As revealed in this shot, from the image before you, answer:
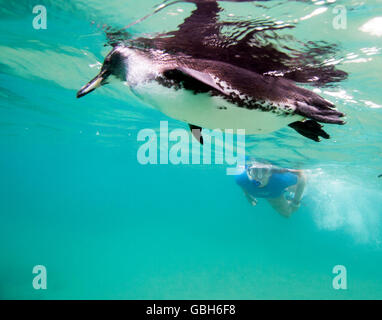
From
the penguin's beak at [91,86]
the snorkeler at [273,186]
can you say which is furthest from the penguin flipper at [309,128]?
the snorkeler at [273,186]

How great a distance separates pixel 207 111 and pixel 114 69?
1.51m

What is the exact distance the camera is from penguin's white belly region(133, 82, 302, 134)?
2.49 metres

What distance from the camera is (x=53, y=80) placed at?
12.0 meters

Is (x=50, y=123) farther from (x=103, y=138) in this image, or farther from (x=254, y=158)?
(x=254, y=158)

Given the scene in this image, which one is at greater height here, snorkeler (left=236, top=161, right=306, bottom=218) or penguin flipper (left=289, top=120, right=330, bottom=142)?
snorkeler (left=236, top=161, right=306, bottom=218)

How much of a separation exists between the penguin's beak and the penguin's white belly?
2.08 ft

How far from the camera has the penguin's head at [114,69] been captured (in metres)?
3.21

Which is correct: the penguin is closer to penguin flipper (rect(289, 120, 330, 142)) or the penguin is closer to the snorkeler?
penguin flipper (rect(289, 120, 330, 142))

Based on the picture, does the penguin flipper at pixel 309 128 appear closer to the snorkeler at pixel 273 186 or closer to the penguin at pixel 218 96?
the penguin at pixel 218 96

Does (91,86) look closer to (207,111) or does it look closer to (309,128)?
(207,111)

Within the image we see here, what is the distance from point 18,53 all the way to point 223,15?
878 cm

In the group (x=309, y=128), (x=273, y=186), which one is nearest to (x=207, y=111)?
(x=309, y=128)

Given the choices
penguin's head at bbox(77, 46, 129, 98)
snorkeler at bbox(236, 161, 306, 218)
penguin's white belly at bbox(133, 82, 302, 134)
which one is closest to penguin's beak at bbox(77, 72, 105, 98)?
penguin's head at bbox(77, 46, 129, 98)
